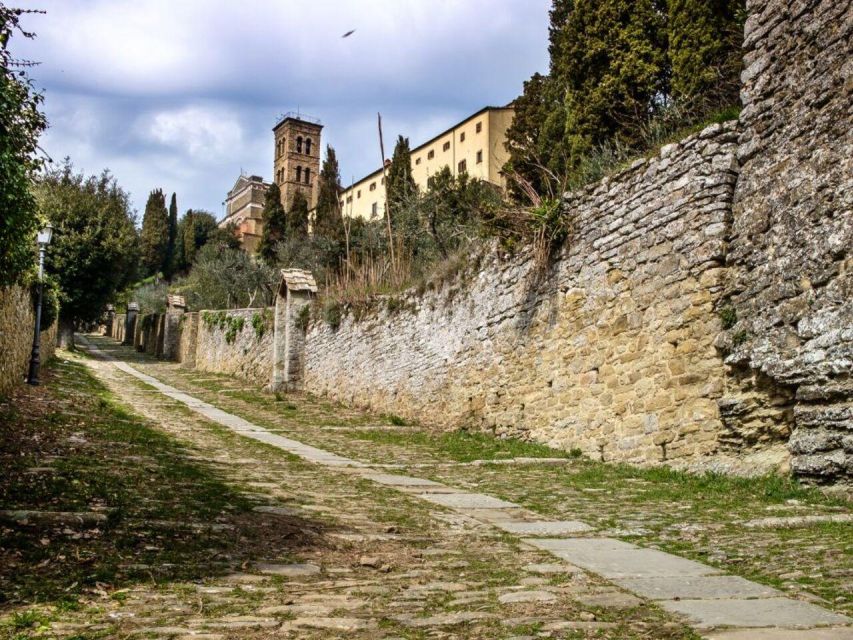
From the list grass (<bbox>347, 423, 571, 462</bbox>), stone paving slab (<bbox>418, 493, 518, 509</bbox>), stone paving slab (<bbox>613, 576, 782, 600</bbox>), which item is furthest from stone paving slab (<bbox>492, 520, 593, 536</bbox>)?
grass (<bbox>347, 423, 571, 462</bbox>)

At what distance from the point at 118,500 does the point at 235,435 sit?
5.90 meters

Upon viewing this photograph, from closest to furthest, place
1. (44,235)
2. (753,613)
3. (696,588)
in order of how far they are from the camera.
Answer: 1. (753,613)
2. (696,588)
3. (44,235)

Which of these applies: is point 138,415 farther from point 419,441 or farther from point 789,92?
Answer: point 789,92

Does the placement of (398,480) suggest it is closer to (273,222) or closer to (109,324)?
(273,222)

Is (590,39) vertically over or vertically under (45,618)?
over

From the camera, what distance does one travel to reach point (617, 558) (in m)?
4.15

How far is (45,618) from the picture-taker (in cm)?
283

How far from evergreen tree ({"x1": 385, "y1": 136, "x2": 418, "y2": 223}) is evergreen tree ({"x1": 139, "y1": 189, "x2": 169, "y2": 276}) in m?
36.6

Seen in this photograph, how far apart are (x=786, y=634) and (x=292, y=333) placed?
18.7 metres

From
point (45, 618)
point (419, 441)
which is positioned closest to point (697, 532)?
point (45, 618)

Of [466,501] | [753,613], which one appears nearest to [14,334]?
[466,501]

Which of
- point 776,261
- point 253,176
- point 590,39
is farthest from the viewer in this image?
point 253,176

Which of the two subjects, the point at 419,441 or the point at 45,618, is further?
the point at 419,441

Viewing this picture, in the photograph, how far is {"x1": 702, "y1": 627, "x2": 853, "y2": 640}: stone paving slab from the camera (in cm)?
278
